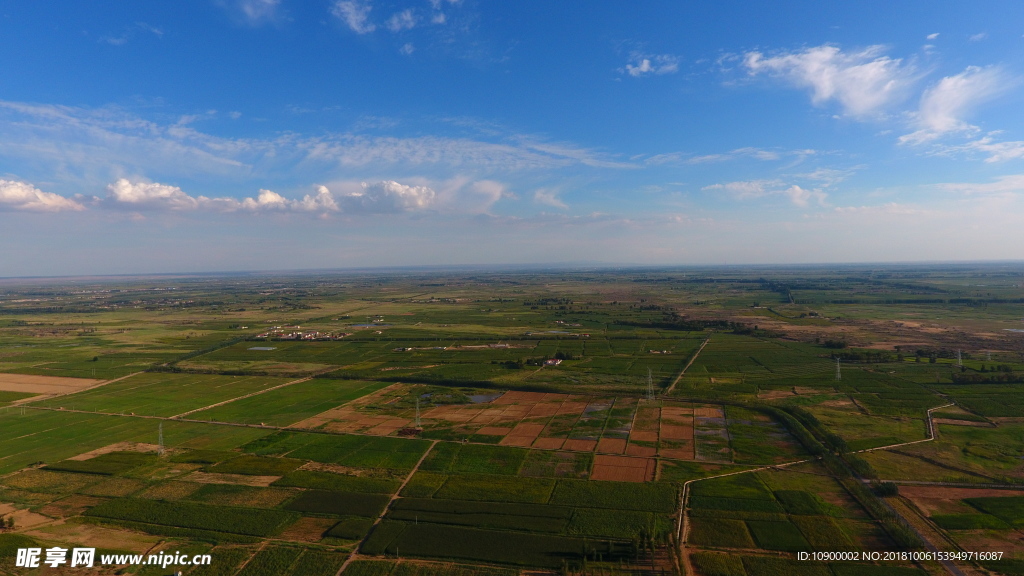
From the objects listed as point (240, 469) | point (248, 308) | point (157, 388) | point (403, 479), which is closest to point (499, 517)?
point (403, 479)

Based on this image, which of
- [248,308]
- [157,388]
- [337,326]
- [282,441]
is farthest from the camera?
[248,308]

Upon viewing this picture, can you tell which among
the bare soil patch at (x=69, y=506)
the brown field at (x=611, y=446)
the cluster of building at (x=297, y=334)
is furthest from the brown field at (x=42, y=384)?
the brown field at (x=611, y=446)

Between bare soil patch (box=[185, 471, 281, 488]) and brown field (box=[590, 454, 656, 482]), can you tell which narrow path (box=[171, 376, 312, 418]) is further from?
brown field (box=[590, 454, 656, 482])

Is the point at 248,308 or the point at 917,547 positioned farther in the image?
the point at 248,308

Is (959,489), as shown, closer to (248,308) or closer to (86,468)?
(86,468)

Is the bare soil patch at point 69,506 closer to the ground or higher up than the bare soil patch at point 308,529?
higher up

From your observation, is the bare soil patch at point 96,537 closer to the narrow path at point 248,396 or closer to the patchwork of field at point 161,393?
the narrow path at point 248,396

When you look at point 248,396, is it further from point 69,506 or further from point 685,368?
point 685,368

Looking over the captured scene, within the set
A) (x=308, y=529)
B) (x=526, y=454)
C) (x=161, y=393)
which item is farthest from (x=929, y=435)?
(x=161, y=393)
